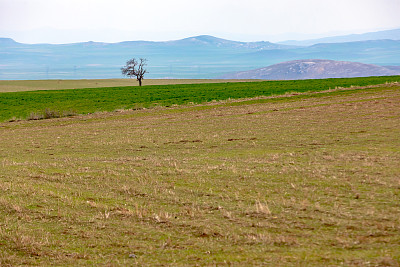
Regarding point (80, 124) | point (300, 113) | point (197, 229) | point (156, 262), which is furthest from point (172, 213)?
point (80, 124)

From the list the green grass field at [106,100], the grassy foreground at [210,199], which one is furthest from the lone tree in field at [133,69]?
the grassy foreground at [210,199]

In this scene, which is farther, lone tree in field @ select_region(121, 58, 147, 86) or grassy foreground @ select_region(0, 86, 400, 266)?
lone tree in field @ select_region(121, 58, 147, 86)

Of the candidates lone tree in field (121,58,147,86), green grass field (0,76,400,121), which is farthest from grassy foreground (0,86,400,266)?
lone tree in field (121,58,147,86)

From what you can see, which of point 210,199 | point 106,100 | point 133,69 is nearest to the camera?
point 210,199

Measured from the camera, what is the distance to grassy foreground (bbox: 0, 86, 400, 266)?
34.6 feet

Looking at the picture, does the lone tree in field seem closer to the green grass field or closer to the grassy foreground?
the green grass field

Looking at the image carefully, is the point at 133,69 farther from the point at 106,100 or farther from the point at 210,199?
the point at 210,199

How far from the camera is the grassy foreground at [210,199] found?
10531 millimetres

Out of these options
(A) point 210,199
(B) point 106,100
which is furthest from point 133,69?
(A) point 210,199

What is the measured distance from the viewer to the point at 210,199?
1464cm

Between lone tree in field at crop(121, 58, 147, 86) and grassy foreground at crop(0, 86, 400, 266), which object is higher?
lone tree in field at crop(121, 58, 147, 86)

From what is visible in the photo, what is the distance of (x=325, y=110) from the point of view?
134 feet

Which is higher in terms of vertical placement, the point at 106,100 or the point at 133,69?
the point at 133,69

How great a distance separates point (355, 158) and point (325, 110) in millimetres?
21962
